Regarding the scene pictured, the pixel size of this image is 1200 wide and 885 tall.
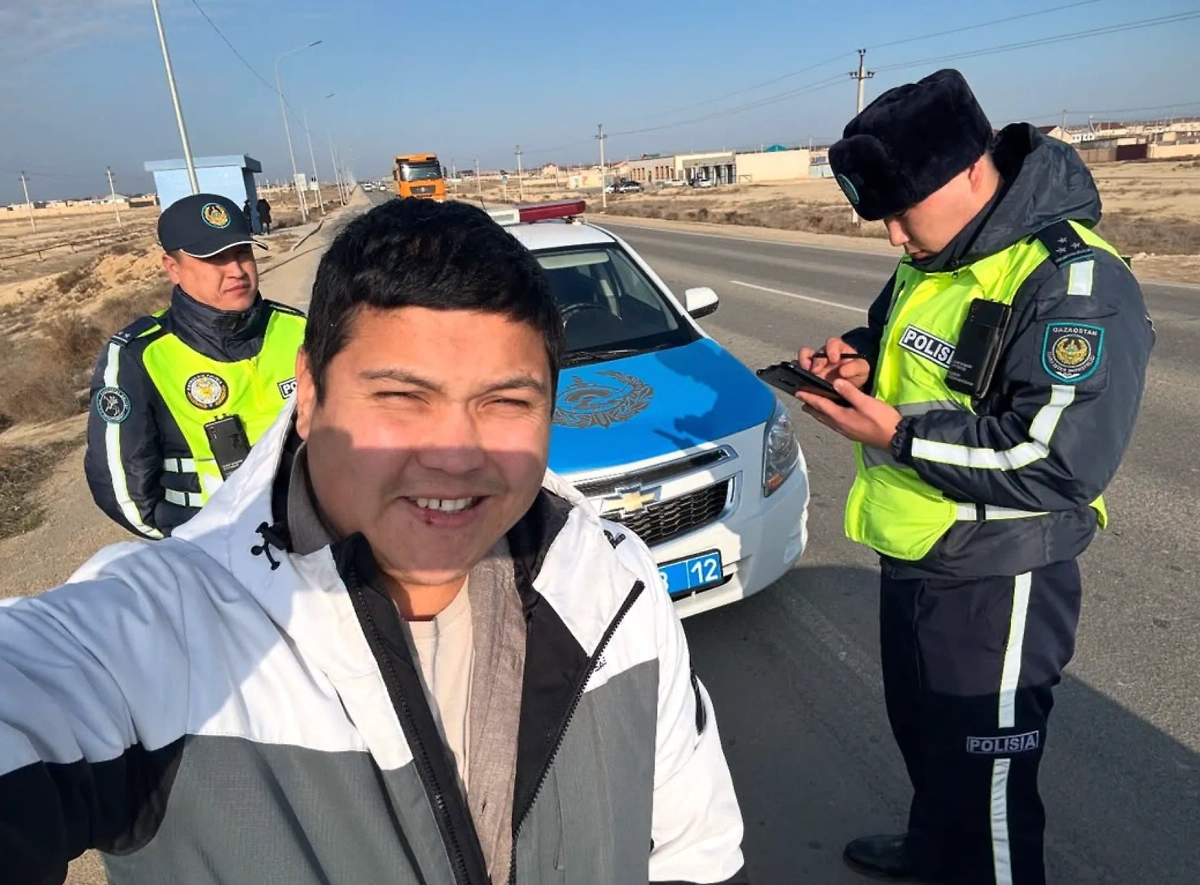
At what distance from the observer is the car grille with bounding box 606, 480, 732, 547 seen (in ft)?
10.2

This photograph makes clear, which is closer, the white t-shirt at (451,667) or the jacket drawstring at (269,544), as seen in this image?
the jacket drawstring at (269,544)

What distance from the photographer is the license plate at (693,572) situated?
10.2 feet

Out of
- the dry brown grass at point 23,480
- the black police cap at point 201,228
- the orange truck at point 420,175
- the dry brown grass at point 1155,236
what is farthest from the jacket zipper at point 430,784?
the orange truck at point 420,175

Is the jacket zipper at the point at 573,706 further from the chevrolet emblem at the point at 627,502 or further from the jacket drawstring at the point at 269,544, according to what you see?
the chevrolet emblem at the point at 627,502

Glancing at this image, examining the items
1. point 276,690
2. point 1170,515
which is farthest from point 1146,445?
point 276,690

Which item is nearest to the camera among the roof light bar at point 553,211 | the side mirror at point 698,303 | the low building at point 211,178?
the side mirror at point 698,303

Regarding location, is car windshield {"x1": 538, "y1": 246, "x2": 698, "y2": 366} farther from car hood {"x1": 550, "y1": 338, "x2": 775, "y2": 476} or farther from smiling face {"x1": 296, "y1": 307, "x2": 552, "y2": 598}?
smiling face {"x1": 296, "y1": 307, "x2": 552, "y2": 598}

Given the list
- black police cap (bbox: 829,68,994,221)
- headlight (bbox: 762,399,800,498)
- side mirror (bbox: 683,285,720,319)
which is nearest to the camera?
black police cap (bbox: 829,68,994,221)

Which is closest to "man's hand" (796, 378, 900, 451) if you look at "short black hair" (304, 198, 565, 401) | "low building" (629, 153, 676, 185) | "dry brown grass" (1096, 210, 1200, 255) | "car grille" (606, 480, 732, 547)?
"short black hair" (304, 198, 565, 401)

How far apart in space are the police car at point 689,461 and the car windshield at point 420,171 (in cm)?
4207

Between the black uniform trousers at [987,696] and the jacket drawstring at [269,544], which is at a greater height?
the jacket drawstring at [269,544]

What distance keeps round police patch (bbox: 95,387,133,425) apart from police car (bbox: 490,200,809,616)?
1550 mm

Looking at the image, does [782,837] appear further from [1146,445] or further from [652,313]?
[1146,445]

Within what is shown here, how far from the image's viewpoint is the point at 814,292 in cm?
1245
